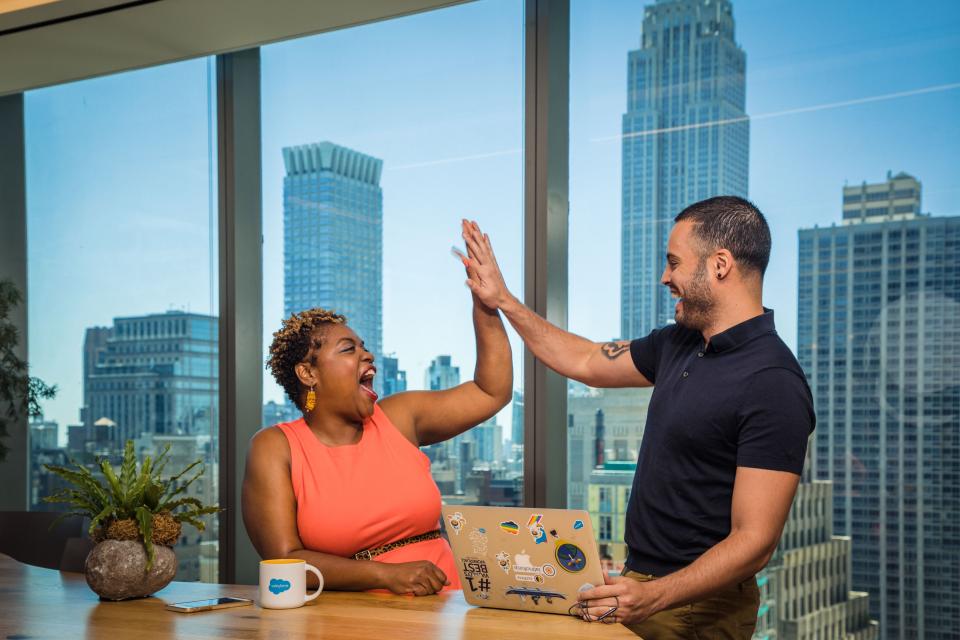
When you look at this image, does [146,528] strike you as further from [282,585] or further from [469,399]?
[469,399]

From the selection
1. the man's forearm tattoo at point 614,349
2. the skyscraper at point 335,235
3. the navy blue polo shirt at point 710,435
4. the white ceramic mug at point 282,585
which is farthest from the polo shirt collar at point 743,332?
the skyscraper at point 335,235

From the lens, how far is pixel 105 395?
14.3 ft

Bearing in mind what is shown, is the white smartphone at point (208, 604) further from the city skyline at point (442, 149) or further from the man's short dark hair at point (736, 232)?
the city skyline at point (442, 149)

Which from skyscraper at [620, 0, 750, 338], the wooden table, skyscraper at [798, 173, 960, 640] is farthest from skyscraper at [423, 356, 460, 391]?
the wooden table

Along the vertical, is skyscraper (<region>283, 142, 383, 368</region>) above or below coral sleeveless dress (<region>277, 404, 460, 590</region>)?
above

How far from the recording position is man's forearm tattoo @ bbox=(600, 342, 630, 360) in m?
2.63

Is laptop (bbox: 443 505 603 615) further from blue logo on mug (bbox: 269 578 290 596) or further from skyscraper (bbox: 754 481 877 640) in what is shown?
skyscraper (bbox: 754 481 877 640)

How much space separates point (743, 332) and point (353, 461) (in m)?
1.06

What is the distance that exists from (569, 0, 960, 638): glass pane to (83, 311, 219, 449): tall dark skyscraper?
1.70 meters

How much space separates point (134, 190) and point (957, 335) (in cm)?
335

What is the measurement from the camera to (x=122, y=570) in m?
2.13

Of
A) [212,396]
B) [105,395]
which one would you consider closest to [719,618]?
[212,396]

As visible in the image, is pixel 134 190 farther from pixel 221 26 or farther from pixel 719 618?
pixel 719 618

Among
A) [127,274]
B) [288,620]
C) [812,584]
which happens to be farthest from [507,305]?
[127,274]
